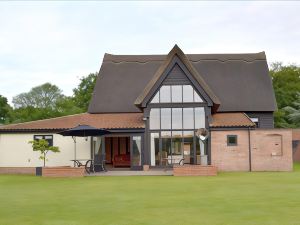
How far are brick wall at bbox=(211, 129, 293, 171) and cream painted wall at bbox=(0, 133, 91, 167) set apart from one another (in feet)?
26.4

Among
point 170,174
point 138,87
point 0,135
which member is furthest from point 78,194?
point 138,87

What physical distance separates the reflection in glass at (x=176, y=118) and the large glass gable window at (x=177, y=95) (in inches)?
23.6

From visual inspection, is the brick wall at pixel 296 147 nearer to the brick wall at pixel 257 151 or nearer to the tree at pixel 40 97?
the brick wall at pixel 257 151

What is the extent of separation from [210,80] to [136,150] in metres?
9.36

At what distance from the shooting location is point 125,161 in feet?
105

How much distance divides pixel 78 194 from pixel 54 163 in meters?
14.2

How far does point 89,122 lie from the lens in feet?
99.0

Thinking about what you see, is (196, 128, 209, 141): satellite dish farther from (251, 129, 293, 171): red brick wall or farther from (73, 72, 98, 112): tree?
(73, 72, 98, 112): tree

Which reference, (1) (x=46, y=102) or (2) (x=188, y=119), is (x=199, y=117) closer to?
(2) (x=188, y=119)

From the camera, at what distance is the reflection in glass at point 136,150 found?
28594mm

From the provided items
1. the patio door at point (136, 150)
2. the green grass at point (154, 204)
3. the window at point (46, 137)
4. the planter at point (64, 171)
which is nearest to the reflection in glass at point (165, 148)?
the patio door at point (136, 150)

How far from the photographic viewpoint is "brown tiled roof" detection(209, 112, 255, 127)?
2772cm

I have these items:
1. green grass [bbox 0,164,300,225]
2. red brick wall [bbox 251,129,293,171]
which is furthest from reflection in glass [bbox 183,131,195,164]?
green grass [bbox 0,164,300,225]

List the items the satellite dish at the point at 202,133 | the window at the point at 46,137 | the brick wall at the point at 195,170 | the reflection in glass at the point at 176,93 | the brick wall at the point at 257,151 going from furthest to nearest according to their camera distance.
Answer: the window at the point at 46,137 → the reflection in glass at the point at 176,93 → the brick wall at the point at 257,151 → the satellite dish at the point at 202,133 → the brick wall at the point at 195,170
